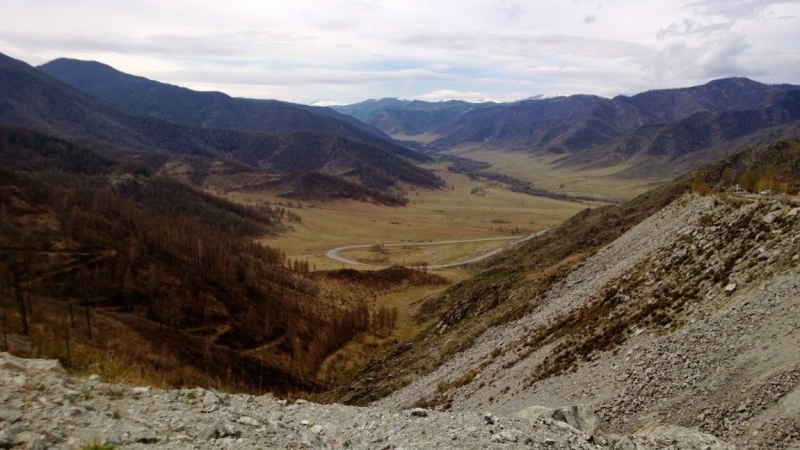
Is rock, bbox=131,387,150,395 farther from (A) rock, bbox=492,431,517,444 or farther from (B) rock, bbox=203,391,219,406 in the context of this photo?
(A) rock, bbox=492,431,517,444

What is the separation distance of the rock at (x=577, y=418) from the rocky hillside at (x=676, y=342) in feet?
7.55

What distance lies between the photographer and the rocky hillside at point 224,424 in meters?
12.3

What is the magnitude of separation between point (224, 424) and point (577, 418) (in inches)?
474

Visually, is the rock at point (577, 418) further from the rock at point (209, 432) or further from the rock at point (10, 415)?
the rock at point (10, 415)

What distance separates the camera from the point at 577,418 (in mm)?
17875

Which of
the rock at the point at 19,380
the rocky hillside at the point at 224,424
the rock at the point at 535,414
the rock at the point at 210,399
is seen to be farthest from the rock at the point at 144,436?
the rock at the point at 535,414

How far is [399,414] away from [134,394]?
28.5ft

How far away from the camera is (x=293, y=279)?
105 meters

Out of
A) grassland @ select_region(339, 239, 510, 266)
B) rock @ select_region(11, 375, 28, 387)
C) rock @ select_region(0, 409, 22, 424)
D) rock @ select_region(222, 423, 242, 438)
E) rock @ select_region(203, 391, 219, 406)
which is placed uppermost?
rock @ select_region(11, 375, 28, 387)

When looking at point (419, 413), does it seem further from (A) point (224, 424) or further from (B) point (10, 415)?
(B) point (10, 415)

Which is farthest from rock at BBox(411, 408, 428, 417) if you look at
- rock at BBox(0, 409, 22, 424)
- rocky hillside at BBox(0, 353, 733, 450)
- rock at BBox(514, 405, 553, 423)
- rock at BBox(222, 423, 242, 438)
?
rock at BBox(0, 409, 22, 424)

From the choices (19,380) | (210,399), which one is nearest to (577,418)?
(210,399)

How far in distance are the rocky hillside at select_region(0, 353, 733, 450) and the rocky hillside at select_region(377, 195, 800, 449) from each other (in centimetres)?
218

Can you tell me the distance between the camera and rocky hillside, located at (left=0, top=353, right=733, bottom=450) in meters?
12.3
